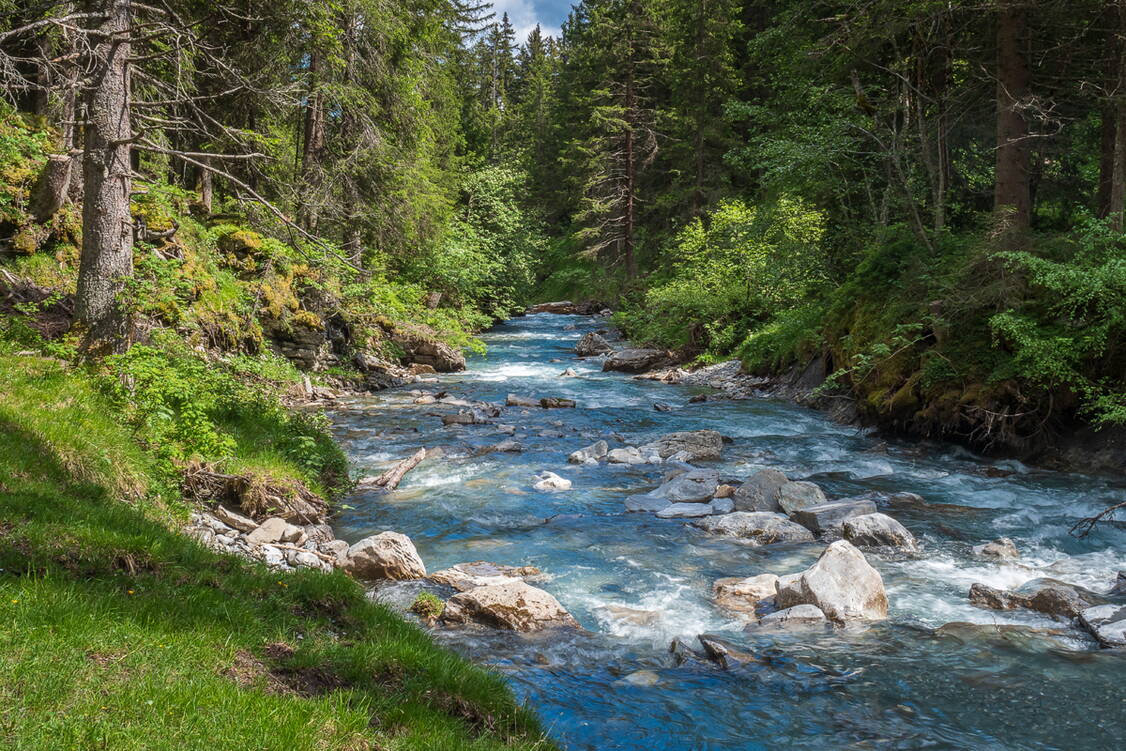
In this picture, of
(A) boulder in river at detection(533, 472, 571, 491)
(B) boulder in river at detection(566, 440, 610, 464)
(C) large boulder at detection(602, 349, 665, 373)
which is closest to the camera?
(A) boulder in river at detection(533, 472, 571, 491)

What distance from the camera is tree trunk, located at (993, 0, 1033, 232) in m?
13.7

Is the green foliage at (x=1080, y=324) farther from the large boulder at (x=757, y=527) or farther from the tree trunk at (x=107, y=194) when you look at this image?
the tree trunk at (x=107, y=194)

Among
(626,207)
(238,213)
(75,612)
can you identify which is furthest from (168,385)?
(626,207)

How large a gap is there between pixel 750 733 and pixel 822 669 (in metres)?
1.21

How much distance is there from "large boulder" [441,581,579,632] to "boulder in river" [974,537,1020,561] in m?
5.36

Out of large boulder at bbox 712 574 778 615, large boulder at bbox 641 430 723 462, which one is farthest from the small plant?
large boulder at bbox 641 430 723 462

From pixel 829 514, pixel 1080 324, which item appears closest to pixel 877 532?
pixel 829 514

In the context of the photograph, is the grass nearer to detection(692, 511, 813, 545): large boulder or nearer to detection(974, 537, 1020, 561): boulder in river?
detection(692, 511, 813, 545): large boulder

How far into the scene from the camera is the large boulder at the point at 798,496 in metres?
10.3

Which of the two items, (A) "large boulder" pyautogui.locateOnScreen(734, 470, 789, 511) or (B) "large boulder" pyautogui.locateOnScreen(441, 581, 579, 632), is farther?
(A) "large boulder" pyautogui.locateOnScreen(734, 470, 789, 511)

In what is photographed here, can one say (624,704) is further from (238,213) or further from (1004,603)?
(238,213)

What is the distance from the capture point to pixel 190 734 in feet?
10.6

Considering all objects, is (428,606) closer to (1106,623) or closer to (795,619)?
(795,619)

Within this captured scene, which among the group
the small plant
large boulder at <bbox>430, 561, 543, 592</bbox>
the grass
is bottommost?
large boulder at <bbox>430, 561, 543, 592</bbox>
